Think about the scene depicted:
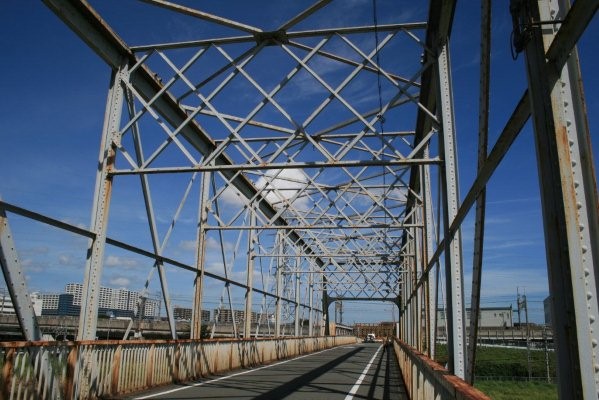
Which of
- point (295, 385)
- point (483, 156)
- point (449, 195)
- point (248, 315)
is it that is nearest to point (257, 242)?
point (248, 315)

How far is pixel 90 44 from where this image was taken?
1110 centimetres

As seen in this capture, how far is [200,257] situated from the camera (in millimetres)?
16766

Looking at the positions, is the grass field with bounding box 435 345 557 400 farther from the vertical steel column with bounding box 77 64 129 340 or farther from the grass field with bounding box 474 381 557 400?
the vertical steel column with bounding box 77 64 129 340

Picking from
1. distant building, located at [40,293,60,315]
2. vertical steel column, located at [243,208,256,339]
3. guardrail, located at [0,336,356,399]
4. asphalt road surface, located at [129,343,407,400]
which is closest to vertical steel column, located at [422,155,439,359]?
asphalt road surface, located at [129,343,407,400]

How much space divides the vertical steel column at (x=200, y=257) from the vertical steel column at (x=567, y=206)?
14.4m

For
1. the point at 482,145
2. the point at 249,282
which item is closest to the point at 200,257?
the point at 249,282

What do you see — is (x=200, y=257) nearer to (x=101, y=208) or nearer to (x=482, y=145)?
(x=101, y=208)

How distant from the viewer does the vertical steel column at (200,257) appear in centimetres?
1633

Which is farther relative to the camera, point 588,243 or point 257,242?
point 257,242

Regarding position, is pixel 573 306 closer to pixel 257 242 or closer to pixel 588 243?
pixel 588 243

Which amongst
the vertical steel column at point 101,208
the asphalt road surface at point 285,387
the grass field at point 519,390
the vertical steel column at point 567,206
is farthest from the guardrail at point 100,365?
the grass field at point 519,390

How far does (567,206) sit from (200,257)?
1484cm

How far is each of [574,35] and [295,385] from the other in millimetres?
12629

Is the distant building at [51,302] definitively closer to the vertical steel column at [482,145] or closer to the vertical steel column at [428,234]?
the vertical steel column at [428,234]
